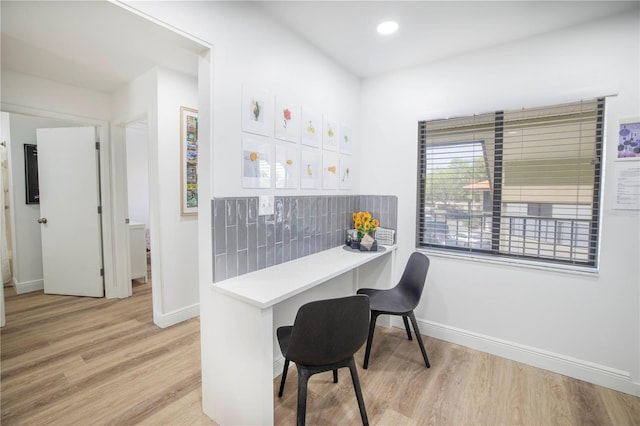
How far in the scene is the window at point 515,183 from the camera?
204 cm

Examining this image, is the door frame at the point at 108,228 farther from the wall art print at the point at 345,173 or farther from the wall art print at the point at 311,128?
the wall art print at the point at 345,173

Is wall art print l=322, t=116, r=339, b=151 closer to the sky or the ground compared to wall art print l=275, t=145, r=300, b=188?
closer to the sky

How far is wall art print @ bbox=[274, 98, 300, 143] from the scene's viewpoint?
6.61 feet

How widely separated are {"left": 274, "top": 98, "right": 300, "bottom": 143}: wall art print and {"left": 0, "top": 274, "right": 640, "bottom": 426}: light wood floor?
174 cm

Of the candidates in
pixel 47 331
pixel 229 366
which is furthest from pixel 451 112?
pixel 47 331

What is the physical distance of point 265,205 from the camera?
1.93 m

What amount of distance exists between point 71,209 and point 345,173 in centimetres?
333

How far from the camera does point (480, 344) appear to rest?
7.87 feet

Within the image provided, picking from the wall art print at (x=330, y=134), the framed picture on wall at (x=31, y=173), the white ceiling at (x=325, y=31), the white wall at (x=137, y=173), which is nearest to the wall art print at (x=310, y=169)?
the wall art print at (x=330, y=134)

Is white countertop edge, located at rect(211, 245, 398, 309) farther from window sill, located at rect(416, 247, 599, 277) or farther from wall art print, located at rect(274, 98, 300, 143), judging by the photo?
wall art print, located at rect(274, 98, 300, 143)

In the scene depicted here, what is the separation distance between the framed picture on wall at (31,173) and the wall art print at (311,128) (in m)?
3.86

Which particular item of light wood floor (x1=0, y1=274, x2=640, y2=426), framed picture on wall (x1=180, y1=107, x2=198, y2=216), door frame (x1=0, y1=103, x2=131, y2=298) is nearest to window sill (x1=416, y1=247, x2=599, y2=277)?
light wood floor (x1=0, y1=274, x2=640, y2=426)

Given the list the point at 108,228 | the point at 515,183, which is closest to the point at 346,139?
the point at 515,183

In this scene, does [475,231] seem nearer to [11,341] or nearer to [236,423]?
[236,423]
